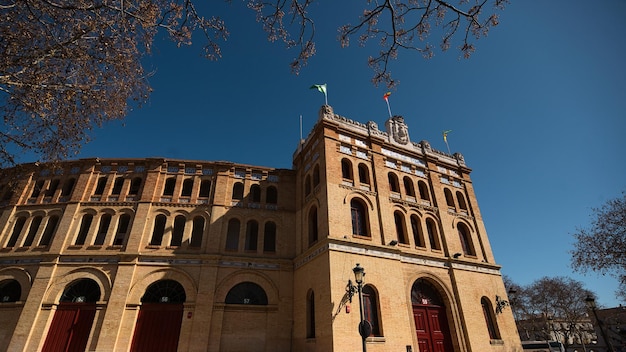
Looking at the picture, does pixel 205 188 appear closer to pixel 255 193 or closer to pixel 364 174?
pixel 255 193

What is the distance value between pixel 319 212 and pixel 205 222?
7.47 metres

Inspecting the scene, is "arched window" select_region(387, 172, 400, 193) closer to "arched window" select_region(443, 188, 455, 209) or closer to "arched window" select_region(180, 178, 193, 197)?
"arched window" select_region(443, 188, 455, 209)

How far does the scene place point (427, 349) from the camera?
608 inches

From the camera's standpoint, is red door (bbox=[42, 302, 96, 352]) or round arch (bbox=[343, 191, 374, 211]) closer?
red door (bbox=[42, 302, 96, 352])

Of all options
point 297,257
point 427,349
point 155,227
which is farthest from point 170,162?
point 427,349

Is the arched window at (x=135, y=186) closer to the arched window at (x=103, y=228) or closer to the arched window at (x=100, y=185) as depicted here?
the arched window at (x=100, y=185)

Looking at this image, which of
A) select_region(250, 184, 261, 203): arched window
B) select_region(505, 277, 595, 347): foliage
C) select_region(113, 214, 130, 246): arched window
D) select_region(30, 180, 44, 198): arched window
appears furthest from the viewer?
select_region(505, 277, 595, 347): foliage

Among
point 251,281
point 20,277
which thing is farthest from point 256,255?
point 20,277

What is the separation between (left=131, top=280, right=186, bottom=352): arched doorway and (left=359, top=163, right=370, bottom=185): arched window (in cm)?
1203

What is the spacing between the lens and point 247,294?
57.4 feet

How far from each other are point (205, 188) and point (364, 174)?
10702 millimetres

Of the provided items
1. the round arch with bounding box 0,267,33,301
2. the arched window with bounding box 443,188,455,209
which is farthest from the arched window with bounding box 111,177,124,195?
the arched window with bounding box 443,188,455,209

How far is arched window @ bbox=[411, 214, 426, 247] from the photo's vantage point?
18448 millimetres

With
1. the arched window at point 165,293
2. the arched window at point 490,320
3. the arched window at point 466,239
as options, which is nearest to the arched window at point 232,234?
the arched window at point 165,293
